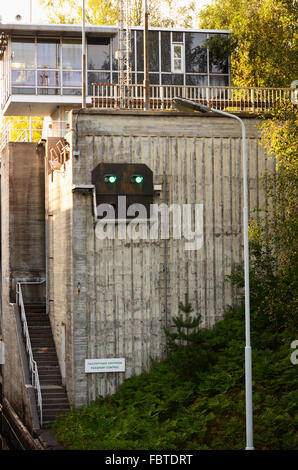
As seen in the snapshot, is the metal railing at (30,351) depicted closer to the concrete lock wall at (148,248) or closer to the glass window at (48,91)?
the concrete lock wall at (148,248)

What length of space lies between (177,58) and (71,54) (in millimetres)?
5243

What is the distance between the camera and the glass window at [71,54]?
3738cm

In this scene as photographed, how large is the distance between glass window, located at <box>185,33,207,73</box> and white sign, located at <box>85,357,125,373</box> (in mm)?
19306

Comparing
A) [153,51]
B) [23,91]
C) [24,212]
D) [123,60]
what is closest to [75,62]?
[23,91]

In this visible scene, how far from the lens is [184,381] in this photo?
22.4 m

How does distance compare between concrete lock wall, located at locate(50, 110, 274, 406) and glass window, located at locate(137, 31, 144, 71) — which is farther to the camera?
glass window, located at locate(137, 31, 144, 71)

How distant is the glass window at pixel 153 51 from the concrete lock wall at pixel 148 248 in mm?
14229

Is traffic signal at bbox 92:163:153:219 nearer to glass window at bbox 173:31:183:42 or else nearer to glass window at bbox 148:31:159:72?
glass window at bbox 148:31:159:72

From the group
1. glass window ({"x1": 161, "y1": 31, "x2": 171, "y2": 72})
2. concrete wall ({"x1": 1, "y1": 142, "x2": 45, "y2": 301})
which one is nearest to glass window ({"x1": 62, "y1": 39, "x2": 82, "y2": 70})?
glass window ({"x1": 161, "y1": 31, "x2": 171, "y2": 72})

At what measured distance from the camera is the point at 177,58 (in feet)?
129

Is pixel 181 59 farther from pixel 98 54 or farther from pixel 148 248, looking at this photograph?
A: pixel 148 248

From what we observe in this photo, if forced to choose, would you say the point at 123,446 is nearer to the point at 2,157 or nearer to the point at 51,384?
the point at 51,384

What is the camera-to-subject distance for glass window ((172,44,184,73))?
128 ft

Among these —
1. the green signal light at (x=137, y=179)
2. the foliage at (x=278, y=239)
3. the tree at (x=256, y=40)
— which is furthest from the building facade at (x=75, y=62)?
A: the foliage at (x=278, y=239)
